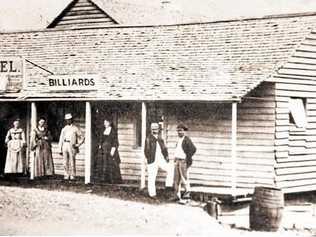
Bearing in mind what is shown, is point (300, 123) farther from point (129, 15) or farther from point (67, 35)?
point (129, 15)

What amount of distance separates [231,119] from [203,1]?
15.7m

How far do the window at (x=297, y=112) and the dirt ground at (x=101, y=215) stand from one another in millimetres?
2446

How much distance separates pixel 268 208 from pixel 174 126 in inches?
139

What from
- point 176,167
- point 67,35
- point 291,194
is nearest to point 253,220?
point 176,167

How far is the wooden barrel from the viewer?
12.3m

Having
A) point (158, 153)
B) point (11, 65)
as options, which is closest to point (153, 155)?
point (158, 153)

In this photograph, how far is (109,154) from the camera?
15328 millimetres

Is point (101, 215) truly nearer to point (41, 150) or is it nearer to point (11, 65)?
point (41, 150)

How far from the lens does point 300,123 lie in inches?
582

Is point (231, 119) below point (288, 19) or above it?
below

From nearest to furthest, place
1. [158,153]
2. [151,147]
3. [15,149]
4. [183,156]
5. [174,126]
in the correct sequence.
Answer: [183,156] < [151,147] < [158,153] < [174,126] < [15,149]

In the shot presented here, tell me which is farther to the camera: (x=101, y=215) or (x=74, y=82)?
(x=74, y=82)

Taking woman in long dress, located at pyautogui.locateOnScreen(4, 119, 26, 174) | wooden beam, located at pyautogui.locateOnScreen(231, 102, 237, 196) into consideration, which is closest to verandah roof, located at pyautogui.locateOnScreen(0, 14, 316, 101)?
wooden beam, located at pyautogui.locateOnScreen(231, 102, 237, 196)

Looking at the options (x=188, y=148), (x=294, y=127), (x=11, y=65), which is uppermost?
(x=11, y=65)
